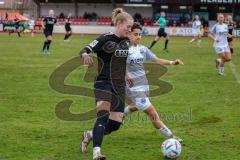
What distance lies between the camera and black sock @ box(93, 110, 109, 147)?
7098 millimetres

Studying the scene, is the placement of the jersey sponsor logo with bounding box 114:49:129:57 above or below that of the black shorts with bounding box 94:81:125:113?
above

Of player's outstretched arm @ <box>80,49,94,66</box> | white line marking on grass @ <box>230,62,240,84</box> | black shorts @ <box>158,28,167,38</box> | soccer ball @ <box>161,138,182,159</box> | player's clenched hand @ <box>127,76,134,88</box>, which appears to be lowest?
white line marking on grass @ <box>230,62,240,84</box>

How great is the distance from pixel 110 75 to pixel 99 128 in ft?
2.72

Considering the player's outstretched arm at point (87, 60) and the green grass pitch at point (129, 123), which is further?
the green grass pitch at point (129, 123)

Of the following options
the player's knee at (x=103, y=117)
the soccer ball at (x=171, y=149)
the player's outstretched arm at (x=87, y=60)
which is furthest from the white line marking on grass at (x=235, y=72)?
the player's outstretched arm at (x=87, y=60)

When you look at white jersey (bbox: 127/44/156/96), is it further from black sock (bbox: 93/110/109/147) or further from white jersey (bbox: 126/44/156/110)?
black sock (bbox: 93/110/109/147)

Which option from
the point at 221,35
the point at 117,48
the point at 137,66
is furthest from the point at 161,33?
the point at 117,48

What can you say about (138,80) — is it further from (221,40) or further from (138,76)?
(221,40)

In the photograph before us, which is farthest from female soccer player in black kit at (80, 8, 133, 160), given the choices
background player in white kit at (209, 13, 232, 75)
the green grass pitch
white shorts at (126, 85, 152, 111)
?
background player in white kit at (209, 13, 232, 75)

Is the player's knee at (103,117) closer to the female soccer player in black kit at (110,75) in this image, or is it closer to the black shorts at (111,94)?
the female soccer player in black kit at (110,75)

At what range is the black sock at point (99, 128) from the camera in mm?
7098

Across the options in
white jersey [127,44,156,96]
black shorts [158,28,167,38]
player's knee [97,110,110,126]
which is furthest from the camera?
black shorts [158,28,167,38]

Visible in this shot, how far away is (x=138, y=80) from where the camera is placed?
8.20 meters

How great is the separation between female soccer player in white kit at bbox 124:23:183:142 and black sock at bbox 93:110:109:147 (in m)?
0.85
